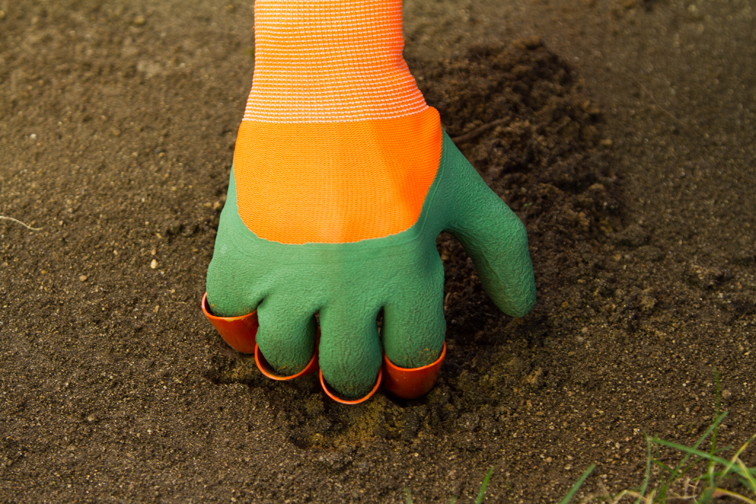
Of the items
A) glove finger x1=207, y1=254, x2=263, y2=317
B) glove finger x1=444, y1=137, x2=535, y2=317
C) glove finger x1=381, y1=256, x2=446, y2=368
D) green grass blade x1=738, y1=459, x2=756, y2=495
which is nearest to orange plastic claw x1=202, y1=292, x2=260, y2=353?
glove finger x1=207, y1=254, x2=263, y2=317

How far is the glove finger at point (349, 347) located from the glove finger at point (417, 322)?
0.03 metres

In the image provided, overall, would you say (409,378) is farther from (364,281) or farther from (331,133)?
(331,133)

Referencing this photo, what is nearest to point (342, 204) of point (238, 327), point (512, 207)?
point (238, 327)

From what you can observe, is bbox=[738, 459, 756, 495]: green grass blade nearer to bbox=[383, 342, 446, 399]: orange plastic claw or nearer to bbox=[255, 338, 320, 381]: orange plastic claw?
bbox=[383, 342, 446, 399]: orange plastic claw

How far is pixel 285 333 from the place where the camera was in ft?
3.59

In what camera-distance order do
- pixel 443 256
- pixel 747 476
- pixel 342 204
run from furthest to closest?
pixel 443 256, pixel 342 204, pixel 747 476

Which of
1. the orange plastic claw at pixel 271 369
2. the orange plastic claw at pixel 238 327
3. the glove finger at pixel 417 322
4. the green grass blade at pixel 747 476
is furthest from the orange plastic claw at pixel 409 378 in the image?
the green grass blade at pixel 747 476

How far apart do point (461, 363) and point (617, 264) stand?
1.63 ft

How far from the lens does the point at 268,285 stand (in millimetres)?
1074

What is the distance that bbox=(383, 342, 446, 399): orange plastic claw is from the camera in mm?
1141

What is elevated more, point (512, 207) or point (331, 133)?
point (331, 133)

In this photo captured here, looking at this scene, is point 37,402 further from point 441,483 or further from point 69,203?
point 441,483

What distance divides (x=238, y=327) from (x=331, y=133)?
16.9 inches

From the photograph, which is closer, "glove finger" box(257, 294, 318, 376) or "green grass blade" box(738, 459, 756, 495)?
"green grass blade" box(738, 459, 756, 495)
